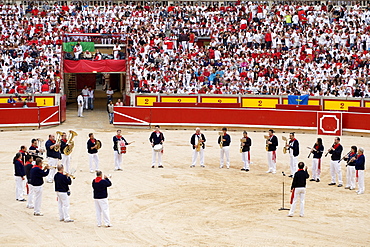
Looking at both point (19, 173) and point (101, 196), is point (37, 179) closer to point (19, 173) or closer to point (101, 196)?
point (19, 173)

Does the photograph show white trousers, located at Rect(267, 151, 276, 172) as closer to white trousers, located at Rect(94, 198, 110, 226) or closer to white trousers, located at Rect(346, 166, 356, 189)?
white trousers, located at Rect(346, 166, 356, 189)

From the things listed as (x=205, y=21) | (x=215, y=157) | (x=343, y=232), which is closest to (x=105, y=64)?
(x=205, y=21)

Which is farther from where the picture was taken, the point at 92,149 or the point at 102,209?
the point at 92,149

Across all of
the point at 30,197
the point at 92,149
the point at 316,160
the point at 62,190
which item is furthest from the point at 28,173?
the point at 316,160

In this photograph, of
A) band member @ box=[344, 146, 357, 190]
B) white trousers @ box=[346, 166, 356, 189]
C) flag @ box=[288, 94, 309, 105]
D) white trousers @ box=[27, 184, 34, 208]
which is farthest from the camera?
flag @ box=[288, 94, 309, 105]

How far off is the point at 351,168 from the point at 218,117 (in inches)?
573

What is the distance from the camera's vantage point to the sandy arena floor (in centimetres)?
1455

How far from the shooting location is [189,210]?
17.1m

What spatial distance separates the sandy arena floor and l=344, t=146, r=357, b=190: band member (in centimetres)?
37

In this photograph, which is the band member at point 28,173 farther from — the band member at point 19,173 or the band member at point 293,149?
the band member at point 293,149

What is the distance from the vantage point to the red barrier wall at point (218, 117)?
3263cm

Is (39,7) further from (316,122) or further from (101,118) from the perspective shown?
(316,122)

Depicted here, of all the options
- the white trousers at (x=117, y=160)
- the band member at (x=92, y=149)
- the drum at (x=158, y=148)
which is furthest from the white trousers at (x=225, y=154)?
the band member at (x=92, y=149)

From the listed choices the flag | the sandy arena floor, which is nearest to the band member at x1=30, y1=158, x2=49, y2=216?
the sandy arena floor
